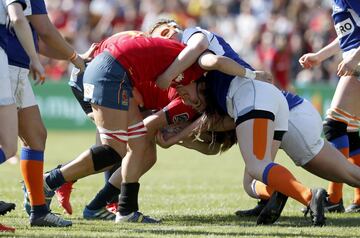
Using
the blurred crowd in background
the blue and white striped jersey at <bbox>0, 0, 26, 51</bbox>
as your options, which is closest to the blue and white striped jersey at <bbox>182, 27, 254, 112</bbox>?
the blue and white striped jersey at <bbox>0, 0, 26, 51</bbox>

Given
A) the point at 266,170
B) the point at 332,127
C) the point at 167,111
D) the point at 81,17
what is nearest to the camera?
the point at 266,170

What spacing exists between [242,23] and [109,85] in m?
15.3

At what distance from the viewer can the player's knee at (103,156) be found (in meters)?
7.02

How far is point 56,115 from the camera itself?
20.7 meters

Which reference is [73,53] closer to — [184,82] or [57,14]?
[184,82]

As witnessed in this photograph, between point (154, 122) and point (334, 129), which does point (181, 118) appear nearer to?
point (154, 122)

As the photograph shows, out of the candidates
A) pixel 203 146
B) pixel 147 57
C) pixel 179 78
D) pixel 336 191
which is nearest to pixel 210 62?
pixel 179 78

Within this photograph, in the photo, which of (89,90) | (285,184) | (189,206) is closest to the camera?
(285,184)

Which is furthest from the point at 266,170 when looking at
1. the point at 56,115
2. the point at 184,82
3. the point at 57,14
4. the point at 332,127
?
the point at 57,14

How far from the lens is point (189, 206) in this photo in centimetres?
843

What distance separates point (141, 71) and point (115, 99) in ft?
0.95

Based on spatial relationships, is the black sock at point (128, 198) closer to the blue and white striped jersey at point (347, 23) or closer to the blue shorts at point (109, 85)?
the blue shorts at point (109, 85)

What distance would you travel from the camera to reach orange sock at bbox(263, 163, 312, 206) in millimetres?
6457

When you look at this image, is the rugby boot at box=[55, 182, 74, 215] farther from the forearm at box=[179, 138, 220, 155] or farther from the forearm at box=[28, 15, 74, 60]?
the forearm at box=[28, 15, 74, 60]
